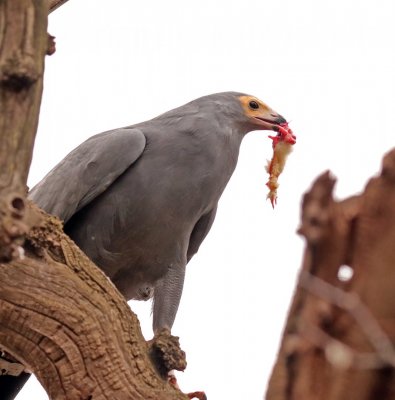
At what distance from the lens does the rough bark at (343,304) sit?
204 centimetres

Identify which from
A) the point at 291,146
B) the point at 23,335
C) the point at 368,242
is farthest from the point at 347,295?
the point at 291,146

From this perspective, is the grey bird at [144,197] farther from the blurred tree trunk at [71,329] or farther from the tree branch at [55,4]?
the blurred tree trunk at [71,329]

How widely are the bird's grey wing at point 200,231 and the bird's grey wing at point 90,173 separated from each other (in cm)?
65

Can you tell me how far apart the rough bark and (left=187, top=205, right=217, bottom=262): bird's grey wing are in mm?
4438

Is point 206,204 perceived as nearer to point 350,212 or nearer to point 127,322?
point 127,322

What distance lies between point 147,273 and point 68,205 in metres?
0.67

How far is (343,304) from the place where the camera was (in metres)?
2.04

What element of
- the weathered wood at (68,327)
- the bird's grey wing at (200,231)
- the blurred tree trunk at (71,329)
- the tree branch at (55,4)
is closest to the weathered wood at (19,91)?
the blurred tree trunk at (71,329)

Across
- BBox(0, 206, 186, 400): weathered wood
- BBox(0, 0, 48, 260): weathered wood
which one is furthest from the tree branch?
BBox(0, 0, 48, 260): weathered wood

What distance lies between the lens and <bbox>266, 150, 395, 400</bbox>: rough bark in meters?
2.04

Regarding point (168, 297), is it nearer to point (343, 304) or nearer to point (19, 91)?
point (19, 91)

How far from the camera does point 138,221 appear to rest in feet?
20.6

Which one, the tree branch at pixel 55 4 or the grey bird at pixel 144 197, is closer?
the tree branch at pixel 55 4

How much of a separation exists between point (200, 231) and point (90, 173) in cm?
91
